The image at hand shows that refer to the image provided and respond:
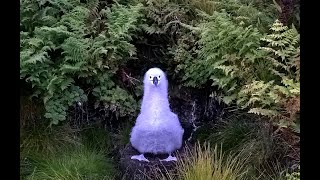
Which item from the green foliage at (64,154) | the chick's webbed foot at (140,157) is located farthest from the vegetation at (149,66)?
the chick's webbed foot at (140,157)

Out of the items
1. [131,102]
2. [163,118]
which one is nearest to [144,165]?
[163,118]

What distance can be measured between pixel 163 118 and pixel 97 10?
179 cm

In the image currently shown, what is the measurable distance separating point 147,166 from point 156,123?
45 centimetres

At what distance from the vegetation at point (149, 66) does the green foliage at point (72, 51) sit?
0.04 feet

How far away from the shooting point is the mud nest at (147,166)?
4.64 m

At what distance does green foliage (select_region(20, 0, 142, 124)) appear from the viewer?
4988mm

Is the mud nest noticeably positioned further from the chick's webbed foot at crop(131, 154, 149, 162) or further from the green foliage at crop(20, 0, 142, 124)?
the green foliage at crop(20, 0, 142, 124)

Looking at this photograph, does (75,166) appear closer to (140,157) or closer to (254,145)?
(140,157)

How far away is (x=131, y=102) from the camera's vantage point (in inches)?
212

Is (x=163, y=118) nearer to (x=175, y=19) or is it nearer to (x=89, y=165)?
(x=89, y=165)

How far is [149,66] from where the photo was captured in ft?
19.0

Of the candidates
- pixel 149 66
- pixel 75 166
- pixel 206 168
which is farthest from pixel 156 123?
pixel 149 66

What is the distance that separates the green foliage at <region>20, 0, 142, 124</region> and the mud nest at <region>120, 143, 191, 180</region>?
688 mm
